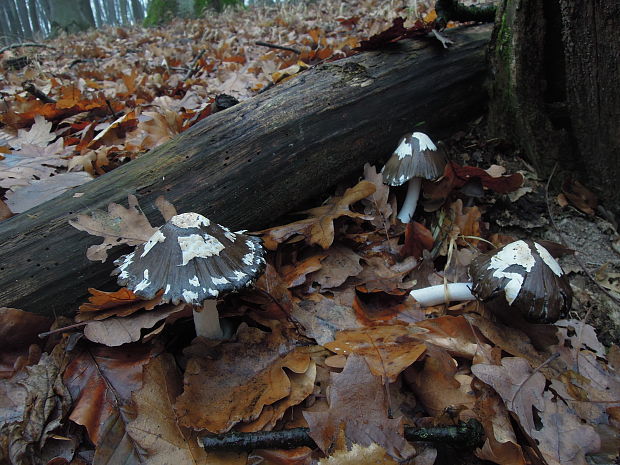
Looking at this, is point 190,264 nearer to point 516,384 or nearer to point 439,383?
point 439,383

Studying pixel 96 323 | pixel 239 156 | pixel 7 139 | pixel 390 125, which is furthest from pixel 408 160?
pixel 7 139

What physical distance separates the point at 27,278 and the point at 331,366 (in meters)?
1.36

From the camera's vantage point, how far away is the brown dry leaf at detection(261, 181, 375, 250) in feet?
7.18

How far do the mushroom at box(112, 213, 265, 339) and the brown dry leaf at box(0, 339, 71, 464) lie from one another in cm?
50

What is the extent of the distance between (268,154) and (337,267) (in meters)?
0.73

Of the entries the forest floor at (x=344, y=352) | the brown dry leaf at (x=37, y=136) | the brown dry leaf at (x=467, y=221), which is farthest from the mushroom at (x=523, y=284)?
the brown dry leaf at (x=37, y=136)

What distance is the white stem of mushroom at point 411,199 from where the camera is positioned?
8.80 ft

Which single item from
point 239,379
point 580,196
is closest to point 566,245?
point 580,196

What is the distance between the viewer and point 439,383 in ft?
5.35

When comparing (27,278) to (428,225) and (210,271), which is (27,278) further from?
(428,225)

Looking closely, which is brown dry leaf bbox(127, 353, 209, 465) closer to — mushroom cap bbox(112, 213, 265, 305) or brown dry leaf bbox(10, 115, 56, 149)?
mushroom cap bbox(112, 213, 265, 305)

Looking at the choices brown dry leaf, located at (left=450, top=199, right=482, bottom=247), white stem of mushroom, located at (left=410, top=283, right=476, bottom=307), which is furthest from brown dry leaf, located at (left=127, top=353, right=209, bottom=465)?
brown dry leaf, located at (left=450, top=199, right=482, bottom=247)

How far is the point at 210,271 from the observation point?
1.55 metres

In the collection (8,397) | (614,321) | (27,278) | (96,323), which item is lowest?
(614,321)
